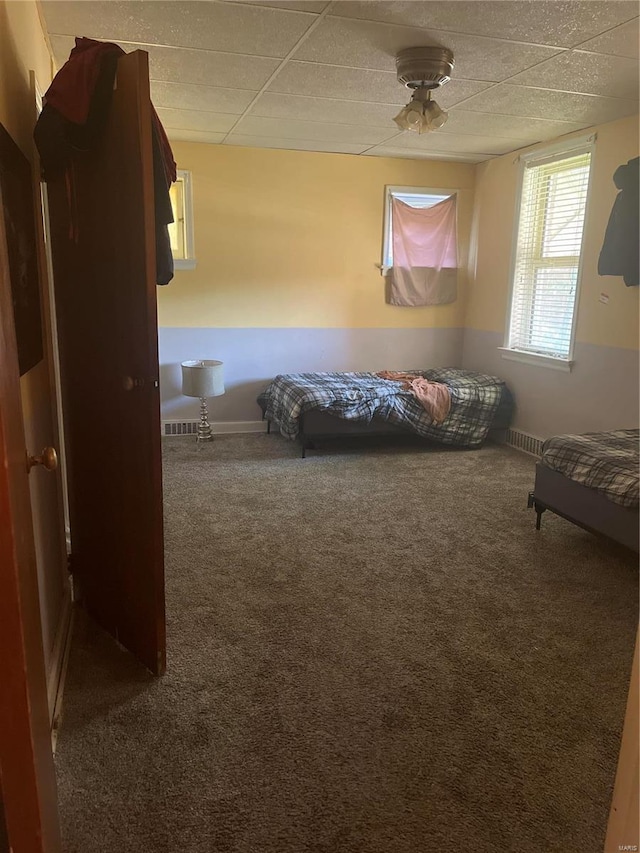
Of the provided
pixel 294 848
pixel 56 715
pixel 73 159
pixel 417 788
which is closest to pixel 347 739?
pixel 417 788

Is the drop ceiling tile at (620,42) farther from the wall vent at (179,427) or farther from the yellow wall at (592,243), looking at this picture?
the wall vent at (179,427)

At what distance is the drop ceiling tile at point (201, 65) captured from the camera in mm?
2852

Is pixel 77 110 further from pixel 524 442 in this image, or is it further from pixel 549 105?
pixel 524 442

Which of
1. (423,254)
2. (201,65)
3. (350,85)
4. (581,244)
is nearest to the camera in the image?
(201,65)

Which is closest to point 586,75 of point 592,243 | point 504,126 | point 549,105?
point 549,105

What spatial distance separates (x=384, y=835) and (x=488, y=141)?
4.41 metres

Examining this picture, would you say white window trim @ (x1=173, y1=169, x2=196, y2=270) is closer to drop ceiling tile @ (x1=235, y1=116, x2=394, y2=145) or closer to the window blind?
drop ceiling tile @ (x1=235, y1=116, x2=394, y2=145)

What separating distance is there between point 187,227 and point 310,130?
1252mm

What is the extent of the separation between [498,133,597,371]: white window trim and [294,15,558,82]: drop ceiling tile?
52.3 inches

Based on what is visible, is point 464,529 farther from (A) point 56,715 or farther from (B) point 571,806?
(A) point 56,715

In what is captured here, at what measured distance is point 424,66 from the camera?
9.33ft

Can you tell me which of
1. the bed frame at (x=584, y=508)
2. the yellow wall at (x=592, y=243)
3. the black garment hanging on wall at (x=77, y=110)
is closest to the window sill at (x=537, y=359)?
Result: the yellow wall at (x=592, y=243)

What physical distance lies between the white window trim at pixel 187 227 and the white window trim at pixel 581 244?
253 cm

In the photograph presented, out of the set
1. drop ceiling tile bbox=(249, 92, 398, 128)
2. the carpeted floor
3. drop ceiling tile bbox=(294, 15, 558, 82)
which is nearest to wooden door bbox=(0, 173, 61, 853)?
the carpeted floor
